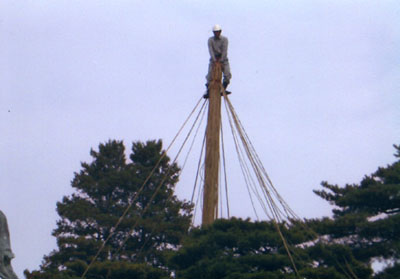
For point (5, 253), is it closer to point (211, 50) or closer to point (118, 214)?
point (211, 50)

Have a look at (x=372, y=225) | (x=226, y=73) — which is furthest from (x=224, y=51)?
(x=372, y=225)

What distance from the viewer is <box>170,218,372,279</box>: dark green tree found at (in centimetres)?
1016

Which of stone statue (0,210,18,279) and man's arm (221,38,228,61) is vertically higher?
man's arm (221,38,228,61)

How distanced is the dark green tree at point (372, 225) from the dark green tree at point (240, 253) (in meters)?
6.37

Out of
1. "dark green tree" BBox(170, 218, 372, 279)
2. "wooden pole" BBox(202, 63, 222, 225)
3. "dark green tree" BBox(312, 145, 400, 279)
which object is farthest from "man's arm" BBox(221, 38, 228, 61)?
"dark green tree" BBox(312, 145, 400, 279)

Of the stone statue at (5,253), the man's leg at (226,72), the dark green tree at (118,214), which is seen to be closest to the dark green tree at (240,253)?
the man's leg at (226,72)

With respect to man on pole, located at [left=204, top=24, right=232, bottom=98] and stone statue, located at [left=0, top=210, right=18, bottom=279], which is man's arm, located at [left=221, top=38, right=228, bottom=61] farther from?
stone statue, located at [left=0, top=210, right=18, bottom=279]

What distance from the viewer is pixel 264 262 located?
10.5 metres

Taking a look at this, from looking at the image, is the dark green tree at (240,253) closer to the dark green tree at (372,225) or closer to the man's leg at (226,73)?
the man's leg at (226,73)

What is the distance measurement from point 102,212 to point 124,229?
1874mm

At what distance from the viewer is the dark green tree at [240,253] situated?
33.3 feet

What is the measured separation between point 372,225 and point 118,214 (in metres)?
11.3

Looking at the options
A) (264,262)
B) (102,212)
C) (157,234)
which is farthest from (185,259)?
(102,212)

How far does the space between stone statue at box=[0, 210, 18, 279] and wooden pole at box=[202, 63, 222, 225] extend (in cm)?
352
